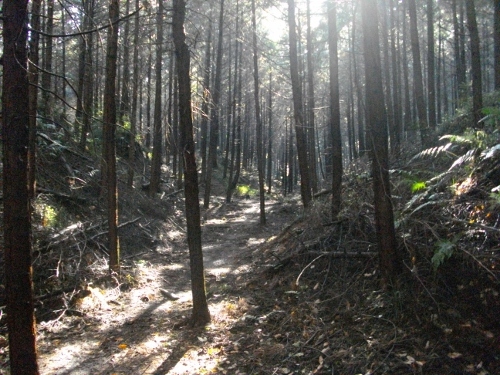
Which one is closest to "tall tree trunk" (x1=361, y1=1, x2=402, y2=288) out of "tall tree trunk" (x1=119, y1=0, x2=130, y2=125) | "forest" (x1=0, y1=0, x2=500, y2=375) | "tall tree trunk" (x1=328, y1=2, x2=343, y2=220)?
"forest" (x1=0, y1=0, x2=500, y2=375)

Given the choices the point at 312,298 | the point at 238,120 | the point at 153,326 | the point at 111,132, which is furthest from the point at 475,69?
the point at 238,120

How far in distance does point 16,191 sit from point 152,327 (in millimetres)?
4131

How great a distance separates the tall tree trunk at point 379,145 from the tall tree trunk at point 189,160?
2955 millimetres

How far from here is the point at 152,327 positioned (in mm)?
7398

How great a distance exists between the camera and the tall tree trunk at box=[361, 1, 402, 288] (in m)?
6.14

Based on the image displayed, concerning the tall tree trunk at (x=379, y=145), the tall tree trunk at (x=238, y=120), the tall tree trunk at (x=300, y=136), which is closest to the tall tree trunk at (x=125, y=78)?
the tall tree trunk at (x=379, y=145)

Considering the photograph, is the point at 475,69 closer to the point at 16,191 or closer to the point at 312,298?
the point at 312,298

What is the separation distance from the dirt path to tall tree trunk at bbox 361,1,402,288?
2.73 metres

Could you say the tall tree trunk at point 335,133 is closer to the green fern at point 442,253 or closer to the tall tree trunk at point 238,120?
the green fern at point 442,253

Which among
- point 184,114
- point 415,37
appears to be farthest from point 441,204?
point 415,37

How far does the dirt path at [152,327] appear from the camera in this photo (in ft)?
19.7

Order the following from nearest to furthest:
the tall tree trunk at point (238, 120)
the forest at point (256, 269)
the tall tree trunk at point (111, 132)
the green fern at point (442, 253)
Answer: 1. the forest at point (256, 269)
2. the green fern at point (442, 253)
3. the tall tree trunk at point (111, 132)
4. the tall tree trunk at point (238, 120)

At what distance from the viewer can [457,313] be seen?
508 cm

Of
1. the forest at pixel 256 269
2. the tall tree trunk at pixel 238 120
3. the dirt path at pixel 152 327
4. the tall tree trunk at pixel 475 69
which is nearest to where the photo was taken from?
the forest at pixel 256 269
